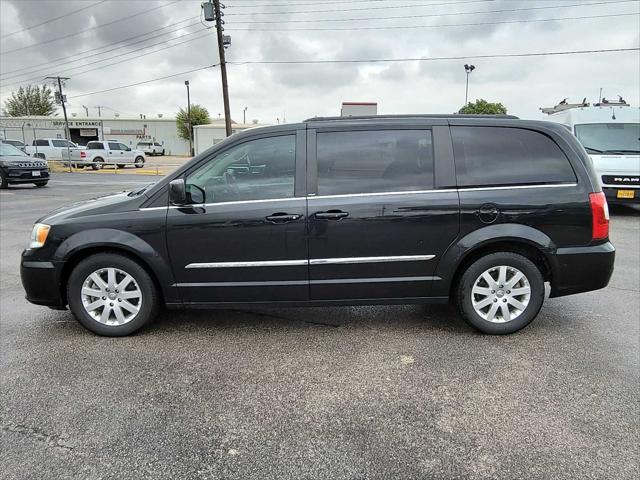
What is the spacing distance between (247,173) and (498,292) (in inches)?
89.1

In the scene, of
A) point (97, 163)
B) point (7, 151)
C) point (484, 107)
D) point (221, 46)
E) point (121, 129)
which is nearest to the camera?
point (7, 151)

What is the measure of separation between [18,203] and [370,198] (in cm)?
1310

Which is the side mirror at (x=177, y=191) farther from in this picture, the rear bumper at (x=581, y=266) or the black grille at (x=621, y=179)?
the black grille at (x=621, y=179)

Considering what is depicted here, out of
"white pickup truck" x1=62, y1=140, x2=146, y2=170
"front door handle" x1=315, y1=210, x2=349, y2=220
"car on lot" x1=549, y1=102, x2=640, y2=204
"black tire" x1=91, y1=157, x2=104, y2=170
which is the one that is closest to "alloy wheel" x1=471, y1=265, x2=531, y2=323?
"front door handle" x1=315, y1=210, x2=349, y2=220

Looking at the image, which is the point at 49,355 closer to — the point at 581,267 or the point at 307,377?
the point at 307,377

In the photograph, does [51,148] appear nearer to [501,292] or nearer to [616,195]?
[616,195]

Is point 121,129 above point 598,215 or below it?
above

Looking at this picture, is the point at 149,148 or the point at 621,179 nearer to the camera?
the point at 621,179

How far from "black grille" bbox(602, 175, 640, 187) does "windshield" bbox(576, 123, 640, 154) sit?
74 centimetres

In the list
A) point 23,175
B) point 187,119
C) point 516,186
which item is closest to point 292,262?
point 516,186

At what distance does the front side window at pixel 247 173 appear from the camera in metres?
3.91

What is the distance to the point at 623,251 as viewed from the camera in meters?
7.46

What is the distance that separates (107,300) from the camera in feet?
13.1

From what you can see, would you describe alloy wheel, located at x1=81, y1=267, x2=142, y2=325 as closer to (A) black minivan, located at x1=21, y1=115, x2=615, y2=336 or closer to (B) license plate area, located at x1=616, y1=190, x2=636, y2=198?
(A) black minivan, located at x1=21, y1=115, x2=615, y2=336
